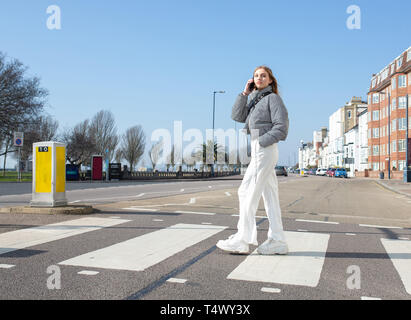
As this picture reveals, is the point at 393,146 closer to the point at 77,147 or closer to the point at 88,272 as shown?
the point at 77,147

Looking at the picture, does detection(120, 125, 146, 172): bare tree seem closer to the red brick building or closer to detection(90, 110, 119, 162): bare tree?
detection(90, 110, 119, 162): bare tree

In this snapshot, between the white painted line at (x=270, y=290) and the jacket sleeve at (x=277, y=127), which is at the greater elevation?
the jacket sleeve at (x=277, y=127)

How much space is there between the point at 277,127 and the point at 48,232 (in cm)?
341

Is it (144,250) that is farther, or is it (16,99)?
(16,99)

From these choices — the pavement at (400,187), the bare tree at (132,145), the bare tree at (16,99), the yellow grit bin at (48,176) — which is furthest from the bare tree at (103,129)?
the yellow grit bin at (48,176)

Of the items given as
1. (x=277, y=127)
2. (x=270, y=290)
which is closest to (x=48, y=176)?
(x=277, y=127)

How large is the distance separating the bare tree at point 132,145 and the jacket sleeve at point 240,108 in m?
82.1

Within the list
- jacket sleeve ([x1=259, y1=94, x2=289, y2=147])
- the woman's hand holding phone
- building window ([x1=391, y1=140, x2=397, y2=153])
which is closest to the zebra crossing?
jacket sleeve ([x1=259, y1=94, x2=289, y2=147])

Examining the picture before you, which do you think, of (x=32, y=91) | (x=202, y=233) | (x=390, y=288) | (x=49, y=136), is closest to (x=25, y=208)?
(x=202, y=233)

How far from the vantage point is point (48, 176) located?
779 cm

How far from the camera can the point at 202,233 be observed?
558cm

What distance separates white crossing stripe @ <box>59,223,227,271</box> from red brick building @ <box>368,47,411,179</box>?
160 ft

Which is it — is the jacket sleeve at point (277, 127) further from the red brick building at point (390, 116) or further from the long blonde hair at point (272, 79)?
the red brick building at point (390, 116)

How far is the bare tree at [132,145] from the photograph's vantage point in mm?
85625
